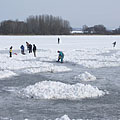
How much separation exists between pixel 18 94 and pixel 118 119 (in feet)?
13.8

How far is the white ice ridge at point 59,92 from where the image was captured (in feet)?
32.1

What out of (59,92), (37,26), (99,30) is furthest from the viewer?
(99,30)

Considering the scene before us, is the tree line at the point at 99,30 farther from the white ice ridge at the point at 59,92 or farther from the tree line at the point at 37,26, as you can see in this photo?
the white ice ridge at the point at 59,92

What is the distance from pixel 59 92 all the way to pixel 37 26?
107404 mm

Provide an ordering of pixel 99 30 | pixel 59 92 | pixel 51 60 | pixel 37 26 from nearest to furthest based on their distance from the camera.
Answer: pixel 59 92
pixel 51 60
pixel 37 26
pixel 99 30

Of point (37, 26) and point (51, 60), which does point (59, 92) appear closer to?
point (51, 60)

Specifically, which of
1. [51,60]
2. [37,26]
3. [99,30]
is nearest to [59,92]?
[51,60]

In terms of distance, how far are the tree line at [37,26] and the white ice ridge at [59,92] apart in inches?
4003

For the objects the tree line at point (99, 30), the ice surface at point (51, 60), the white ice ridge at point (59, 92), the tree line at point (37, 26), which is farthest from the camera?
the tree line at point (99, 30)

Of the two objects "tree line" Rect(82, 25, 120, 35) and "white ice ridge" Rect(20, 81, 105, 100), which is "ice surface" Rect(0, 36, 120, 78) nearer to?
"white ice ridge" Rect(20, 81, 105, 100)

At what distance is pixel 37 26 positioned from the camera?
11600cm

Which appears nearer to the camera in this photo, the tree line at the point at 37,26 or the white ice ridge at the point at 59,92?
the white ice ridge at the point at 59,92

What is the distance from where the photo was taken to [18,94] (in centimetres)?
1026

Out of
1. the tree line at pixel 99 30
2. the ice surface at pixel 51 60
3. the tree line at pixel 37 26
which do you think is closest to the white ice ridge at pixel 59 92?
the ice surface at pixel 51 60
